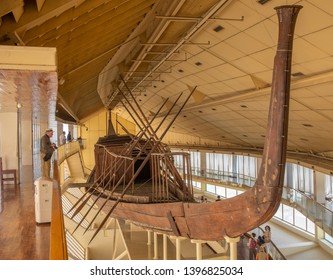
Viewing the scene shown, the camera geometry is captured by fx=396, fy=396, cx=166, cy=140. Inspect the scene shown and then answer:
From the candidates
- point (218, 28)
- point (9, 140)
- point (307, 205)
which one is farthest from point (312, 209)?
point (9, 140)

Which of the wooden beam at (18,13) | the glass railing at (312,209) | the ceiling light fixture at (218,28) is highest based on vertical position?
the ceiling light fixture at (218,28)

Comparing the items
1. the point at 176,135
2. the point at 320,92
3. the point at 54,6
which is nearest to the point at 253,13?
the point at 320,92

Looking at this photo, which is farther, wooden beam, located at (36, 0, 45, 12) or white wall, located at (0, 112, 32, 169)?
white wall, located at (0, 112, 32, 169)

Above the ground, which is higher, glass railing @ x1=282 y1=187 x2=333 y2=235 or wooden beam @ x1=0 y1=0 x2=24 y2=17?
wooden beam @ x1=0 y1=0 x2=24 y2=17

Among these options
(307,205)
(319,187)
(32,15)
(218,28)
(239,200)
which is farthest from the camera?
(319,187)

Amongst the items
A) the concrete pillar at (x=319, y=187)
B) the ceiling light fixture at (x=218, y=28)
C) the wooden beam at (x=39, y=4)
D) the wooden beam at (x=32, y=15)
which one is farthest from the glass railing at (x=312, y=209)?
the wooden beam at (x=39, y=4)

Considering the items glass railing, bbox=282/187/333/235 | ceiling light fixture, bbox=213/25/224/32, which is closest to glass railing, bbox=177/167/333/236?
glass railing, bbox=282/187/333/235

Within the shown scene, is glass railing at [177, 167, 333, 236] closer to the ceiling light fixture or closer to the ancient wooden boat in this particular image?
the ancient wooden boat

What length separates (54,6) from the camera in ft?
14.4

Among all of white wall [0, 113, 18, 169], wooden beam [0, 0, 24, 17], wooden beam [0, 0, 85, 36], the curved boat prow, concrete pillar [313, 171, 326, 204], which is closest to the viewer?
wooden beam [0, 0, 24, 17]

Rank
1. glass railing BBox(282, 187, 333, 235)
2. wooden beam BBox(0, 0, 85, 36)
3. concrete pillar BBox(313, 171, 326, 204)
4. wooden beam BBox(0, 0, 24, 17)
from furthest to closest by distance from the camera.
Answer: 1. concrete pillar BBox(313, 171, 326, 204)
2. glass railing BBox(282, 187, 333, 235)
3. wooden beam BBox(0, 0, 85, 36)
4. wooden beam BBox(0, 0, 24, 17)

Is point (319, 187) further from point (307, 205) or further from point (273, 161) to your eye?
point (273, 161)

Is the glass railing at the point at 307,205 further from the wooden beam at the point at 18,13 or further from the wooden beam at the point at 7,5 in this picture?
the wooden beam at the point at 7,5
